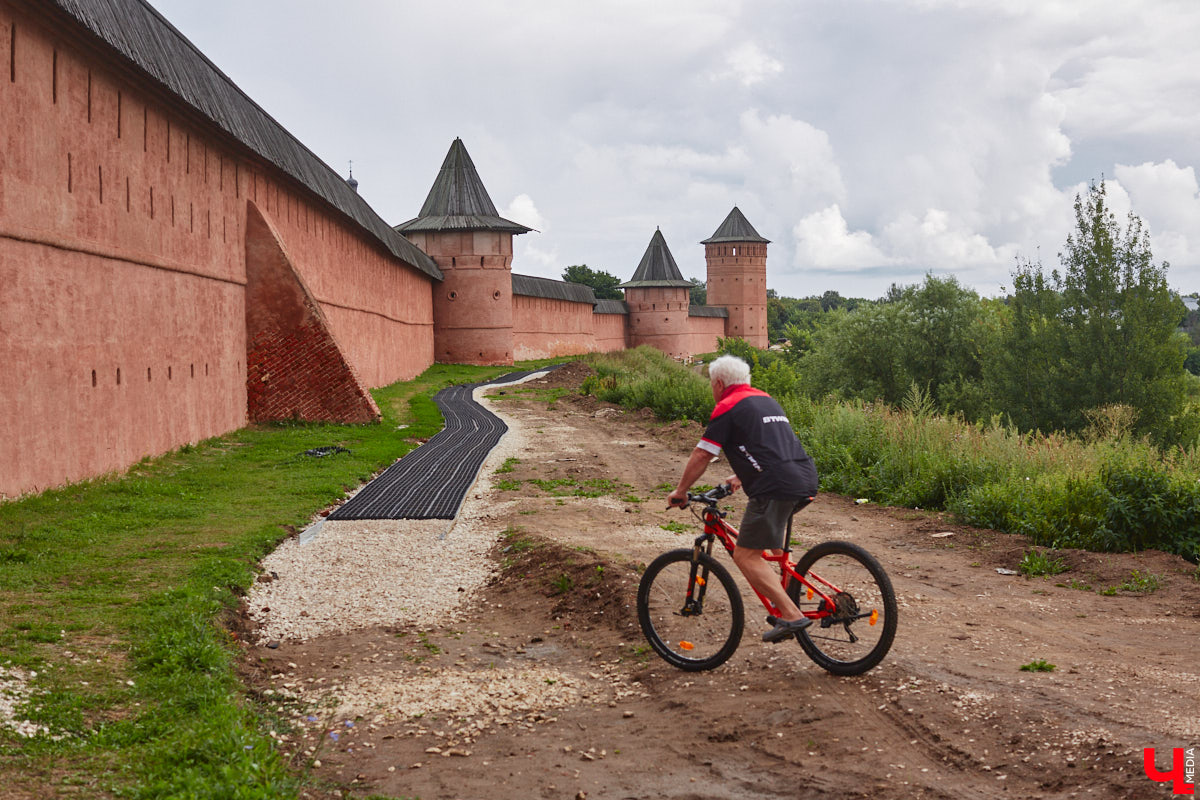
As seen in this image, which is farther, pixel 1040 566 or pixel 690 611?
pixel 1040 566

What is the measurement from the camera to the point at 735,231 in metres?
66.4

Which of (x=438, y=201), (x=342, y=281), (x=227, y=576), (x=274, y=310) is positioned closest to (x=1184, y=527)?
(x=227, y=576)

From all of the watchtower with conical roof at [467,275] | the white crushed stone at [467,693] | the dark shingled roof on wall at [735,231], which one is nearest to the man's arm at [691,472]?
the white crushed stone at [467,693]

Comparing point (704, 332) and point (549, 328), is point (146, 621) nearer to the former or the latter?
point (549, 328)

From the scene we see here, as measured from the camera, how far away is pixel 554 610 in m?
5.96

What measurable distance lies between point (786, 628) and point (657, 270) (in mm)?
54685

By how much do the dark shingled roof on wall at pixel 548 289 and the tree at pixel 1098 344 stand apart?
20547 mm

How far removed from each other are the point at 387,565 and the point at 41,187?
473cm

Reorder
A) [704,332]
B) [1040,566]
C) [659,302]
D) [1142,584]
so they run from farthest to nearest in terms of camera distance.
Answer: [704,332], [659,302], [1040,566], [1142,584]

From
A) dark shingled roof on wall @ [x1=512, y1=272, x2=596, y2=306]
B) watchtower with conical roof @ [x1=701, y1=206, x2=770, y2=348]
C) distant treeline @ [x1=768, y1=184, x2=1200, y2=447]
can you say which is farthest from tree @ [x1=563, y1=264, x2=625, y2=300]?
distant treeline @ [x1=768, y1=184, x2=1200, y2=447]

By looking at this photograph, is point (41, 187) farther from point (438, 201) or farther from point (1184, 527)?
point (438, 201)

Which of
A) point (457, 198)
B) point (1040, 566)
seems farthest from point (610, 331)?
point (1040, 566)

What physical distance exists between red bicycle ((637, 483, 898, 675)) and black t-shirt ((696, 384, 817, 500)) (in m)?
0.30

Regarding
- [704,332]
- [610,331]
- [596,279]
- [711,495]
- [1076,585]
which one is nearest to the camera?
[711,495]
